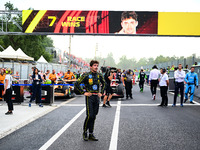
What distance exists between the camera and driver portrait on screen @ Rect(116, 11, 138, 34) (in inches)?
862

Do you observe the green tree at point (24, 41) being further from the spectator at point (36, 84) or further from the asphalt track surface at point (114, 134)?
the asphalt track surface at point (114, 134)

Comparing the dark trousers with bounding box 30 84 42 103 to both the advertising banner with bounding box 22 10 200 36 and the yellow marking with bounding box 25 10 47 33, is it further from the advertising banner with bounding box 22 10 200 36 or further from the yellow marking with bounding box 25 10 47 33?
the yellow marking with bounding box 25 10 47 33

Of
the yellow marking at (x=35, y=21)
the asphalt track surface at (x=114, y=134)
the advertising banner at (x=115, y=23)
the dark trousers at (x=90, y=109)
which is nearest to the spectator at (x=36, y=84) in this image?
the asphalt track surface at (x=114, y=134)

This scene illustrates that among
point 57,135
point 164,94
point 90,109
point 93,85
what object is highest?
point 93,85

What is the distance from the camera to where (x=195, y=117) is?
28.4ft

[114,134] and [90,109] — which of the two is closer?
[90,109]

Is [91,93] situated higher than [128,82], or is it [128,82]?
[91,93]

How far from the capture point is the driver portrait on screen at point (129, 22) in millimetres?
21891

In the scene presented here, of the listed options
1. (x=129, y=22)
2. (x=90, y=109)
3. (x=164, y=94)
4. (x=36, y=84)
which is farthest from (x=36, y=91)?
(x=129, y=22)

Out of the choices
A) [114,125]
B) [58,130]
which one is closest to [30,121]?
[58,130]

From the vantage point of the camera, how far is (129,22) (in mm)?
22031

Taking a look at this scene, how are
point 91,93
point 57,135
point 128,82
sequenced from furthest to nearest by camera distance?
1. point 128,82
2. point 57,135
3. point 91,93

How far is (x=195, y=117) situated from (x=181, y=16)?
15078 mm

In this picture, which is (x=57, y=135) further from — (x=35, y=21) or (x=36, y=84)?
(x=35, y=21)
